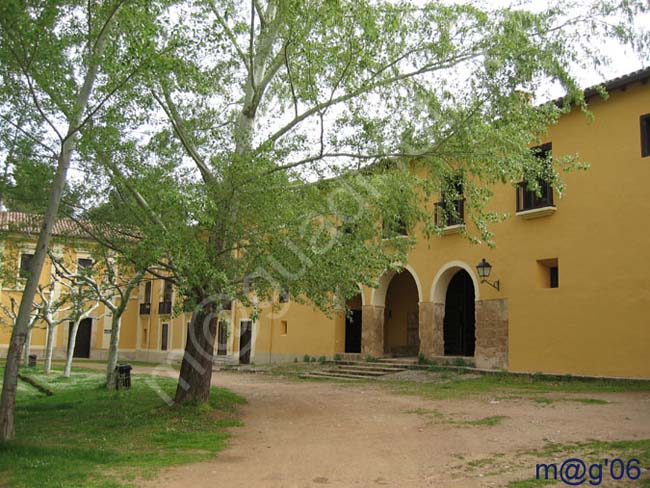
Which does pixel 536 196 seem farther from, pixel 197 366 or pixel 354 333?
pixel 197 366

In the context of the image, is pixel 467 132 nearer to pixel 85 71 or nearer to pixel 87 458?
pixel 85 71

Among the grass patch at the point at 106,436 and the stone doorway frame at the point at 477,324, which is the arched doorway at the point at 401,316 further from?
the grass patch at the point at 106,436

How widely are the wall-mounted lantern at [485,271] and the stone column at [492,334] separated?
1.46 ft

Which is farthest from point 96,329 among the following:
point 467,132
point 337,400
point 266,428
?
point 467,132

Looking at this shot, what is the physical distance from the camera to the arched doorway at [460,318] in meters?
18.8

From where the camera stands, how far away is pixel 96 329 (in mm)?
33938

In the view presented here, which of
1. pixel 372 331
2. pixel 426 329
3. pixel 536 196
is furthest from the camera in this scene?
pixel 372 331

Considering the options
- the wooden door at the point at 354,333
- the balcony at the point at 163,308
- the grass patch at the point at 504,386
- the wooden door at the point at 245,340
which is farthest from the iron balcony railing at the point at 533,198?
the balcony at the point at 163,308

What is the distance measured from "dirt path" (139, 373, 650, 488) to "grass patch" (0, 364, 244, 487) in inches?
17.2

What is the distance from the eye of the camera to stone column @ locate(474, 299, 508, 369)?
49.8 feet

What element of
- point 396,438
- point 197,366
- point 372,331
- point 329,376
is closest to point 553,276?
point 372,331

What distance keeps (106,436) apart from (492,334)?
1018 cm

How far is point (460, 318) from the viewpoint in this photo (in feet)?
62.3

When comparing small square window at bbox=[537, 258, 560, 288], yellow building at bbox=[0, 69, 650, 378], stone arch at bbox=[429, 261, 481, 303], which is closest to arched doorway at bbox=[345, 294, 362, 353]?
yellow building at bbox=[0, 69, 650, 378]
